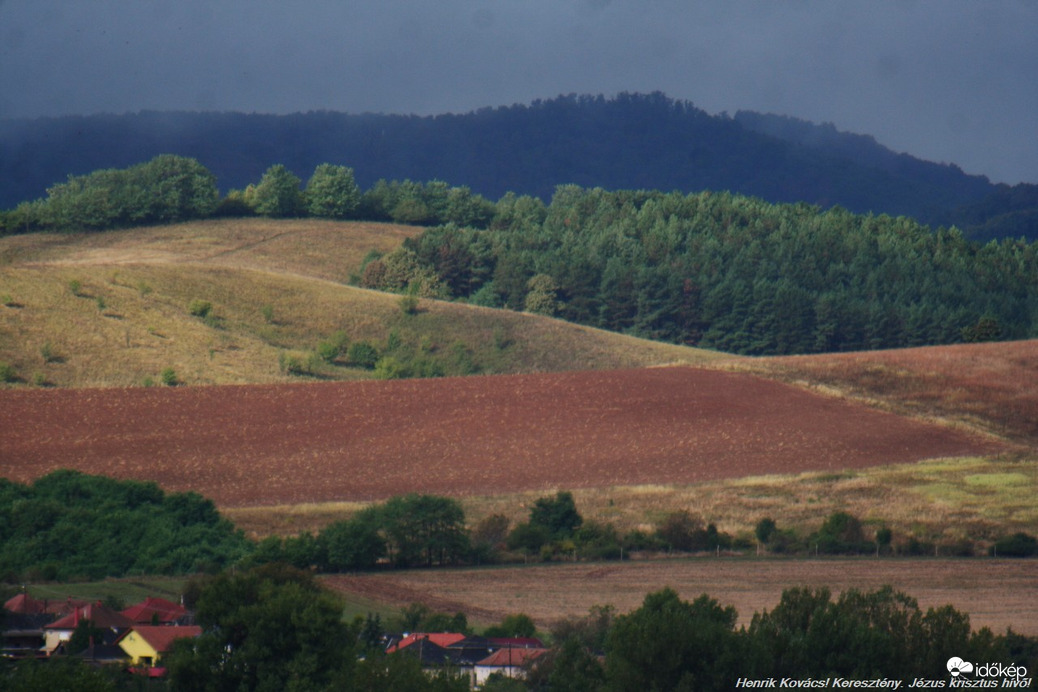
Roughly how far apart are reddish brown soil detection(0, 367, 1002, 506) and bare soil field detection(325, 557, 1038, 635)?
7.91m

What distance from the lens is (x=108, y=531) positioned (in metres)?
34.2

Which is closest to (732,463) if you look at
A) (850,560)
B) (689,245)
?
(850,560)

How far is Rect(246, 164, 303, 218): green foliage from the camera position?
106750mm

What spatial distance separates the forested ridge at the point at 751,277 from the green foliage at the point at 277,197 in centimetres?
1654

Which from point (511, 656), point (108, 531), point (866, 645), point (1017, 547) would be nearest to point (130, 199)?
point (108, 531)

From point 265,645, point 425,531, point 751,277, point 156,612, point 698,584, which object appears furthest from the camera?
point 751,277

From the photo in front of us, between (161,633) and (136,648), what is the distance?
53 cm

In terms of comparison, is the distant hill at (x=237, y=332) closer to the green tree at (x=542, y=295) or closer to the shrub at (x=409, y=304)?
the shrub at (x=409, y=304)

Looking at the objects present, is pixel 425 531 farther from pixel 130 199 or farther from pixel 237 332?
pixel 130 199

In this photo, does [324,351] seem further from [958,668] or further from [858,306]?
[958,668]

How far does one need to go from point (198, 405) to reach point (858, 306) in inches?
1980

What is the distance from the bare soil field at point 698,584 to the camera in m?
27.4

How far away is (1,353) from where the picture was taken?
2151 inches

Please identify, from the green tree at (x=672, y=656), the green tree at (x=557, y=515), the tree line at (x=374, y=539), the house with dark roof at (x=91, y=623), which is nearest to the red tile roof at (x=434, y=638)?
the house with dark roof at (x=91, y=623)
